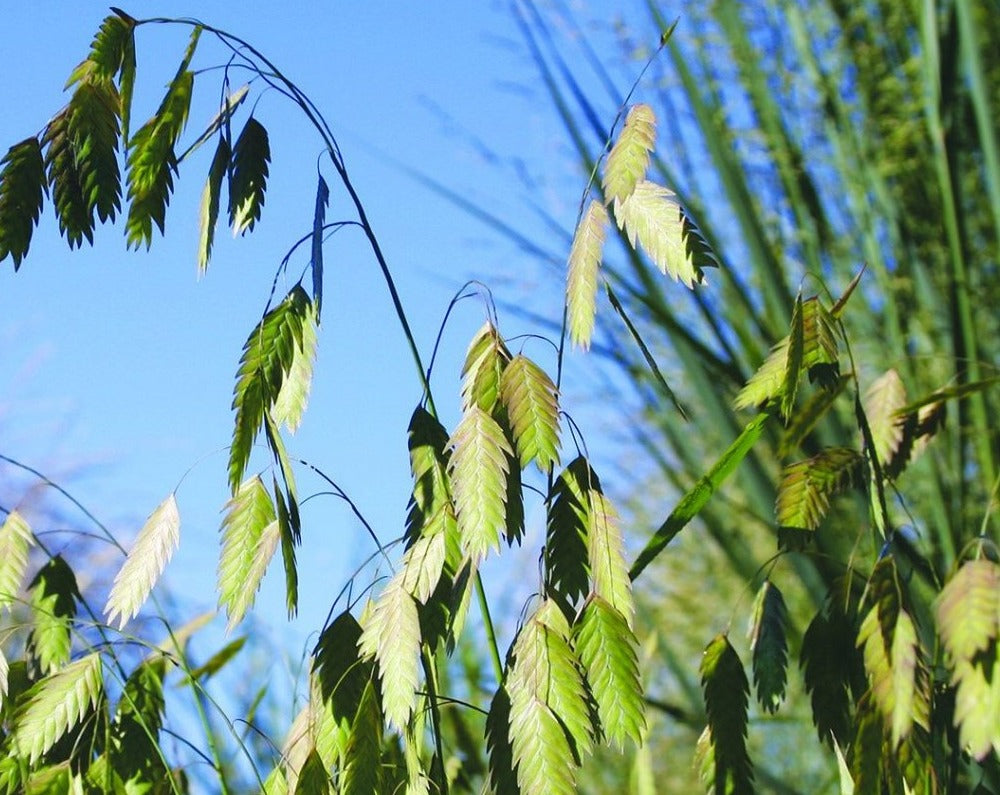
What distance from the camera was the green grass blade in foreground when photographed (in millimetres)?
852

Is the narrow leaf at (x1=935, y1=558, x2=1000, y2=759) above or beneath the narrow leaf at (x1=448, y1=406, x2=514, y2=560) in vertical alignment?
beneath

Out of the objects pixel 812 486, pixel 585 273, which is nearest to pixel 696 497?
pixel 812 486

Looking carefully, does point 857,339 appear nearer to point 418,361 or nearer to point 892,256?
point 892,256

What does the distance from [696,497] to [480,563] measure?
22 centimetres

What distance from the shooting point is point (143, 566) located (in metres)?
0.80

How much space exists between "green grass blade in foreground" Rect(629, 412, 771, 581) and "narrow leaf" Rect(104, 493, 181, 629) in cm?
30

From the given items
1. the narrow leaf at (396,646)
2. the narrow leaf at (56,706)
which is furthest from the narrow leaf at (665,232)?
the narrow leaf at (56,706)

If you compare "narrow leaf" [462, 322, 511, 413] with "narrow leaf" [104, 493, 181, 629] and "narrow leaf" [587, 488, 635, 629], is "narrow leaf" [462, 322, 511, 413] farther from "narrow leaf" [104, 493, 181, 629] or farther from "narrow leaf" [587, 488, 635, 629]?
"narrow leaf" [104, 493, 181, 629]

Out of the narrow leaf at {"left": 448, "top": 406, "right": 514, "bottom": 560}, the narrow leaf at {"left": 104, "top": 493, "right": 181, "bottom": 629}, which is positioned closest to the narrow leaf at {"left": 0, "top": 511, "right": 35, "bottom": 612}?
the narrow leaf at {"left": 104, "top": 493, "right": 181, "bottom": 629}

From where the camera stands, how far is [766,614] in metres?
0.93

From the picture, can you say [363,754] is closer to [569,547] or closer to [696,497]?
[569,547]

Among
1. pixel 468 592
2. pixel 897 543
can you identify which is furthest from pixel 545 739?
pixel 897 543

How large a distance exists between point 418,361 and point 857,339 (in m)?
2.66

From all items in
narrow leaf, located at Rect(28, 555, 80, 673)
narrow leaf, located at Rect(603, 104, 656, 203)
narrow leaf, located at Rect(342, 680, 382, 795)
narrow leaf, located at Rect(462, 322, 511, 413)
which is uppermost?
narrow leaf, located at Rect(603, 104, 656, 203)
